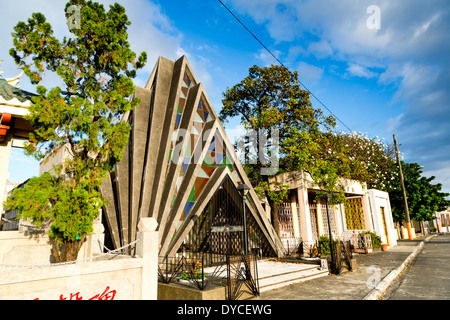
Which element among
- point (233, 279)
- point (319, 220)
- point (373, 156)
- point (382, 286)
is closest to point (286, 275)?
point (382, 286)

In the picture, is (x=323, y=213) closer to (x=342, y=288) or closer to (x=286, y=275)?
(x=286, y=275)

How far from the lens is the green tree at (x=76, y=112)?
6.51 m

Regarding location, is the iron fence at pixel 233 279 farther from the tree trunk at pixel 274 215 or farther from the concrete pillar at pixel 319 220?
the concrete pillar at pixel 319 220

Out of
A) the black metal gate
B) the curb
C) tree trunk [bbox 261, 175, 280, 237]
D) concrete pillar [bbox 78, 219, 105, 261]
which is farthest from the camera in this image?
tree trunk [bbox 261, 175, 280, 237]

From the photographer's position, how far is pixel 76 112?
679 centimetres

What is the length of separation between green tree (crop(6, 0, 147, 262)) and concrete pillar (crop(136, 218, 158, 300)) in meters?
1.45

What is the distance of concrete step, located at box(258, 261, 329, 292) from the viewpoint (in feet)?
A: 30.3

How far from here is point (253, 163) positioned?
1800 cm

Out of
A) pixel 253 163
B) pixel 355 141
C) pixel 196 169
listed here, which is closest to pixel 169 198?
pixel 196 169

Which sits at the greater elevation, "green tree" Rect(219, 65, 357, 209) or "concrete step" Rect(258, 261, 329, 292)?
"green tree" Rect(219, 65, 357, 209)

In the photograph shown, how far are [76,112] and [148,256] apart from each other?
4283 millimetres

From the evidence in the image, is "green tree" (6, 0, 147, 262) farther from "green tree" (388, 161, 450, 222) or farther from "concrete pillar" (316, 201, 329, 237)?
"green tree" (388, 161, 450, 222)

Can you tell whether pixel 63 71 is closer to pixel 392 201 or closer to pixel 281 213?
pixel 281 213

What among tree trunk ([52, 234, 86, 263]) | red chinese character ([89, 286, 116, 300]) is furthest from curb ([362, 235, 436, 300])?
tree trunk ([52, 234, 86, 263])
